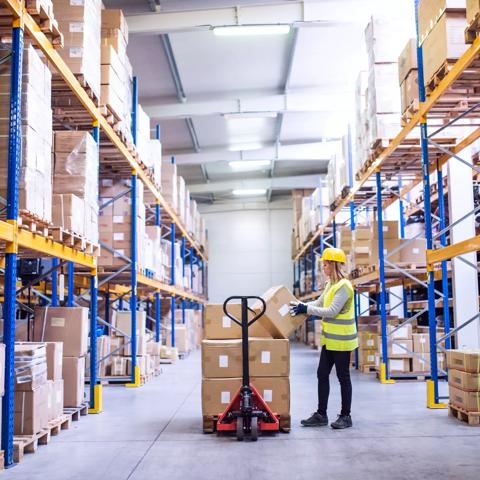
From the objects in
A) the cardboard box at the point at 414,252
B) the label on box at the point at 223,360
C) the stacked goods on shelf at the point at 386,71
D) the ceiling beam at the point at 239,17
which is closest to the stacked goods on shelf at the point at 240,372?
the label on box at the point at 223,360

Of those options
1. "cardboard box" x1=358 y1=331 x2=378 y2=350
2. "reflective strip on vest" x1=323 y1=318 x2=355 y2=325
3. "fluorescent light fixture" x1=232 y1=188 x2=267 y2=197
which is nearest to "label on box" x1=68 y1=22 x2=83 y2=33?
"reflective strip on vest" x1=323 y1=318 x2=355 y2=325

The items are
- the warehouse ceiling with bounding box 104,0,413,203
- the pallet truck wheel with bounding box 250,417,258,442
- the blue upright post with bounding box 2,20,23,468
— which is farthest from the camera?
the warehouse ceiling with bounding box 104,0,413,203

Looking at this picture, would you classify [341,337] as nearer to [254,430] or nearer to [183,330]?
[254,430]

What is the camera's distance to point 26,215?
5.25 meters

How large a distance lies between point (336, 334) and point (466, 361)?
4.89 ft

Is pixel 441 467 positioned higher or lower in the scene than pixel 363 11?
lower

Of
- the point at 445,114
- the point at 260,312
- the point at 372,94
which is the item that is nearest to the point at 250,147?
the point at 372,94

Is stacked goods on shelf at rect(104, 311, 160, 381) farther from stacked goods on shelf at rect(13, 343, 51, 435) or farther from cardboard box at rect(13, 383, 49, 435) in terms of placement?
cardboard box at rect(13, 383, 49, 435)

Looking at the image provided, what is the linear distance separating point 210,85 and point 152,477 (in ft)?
38.2

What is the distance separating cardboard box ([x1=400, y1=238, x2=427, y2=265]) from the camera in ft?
34.4

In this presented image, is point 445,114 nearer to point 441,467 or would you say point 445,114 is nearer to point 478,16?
point 478,16

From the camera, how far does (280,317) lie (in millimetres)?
6328

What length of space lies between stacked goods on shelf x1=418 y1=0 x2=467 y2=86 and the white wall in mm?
19409

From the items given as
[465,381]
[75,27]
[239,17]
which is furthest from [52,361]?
[239,17]
